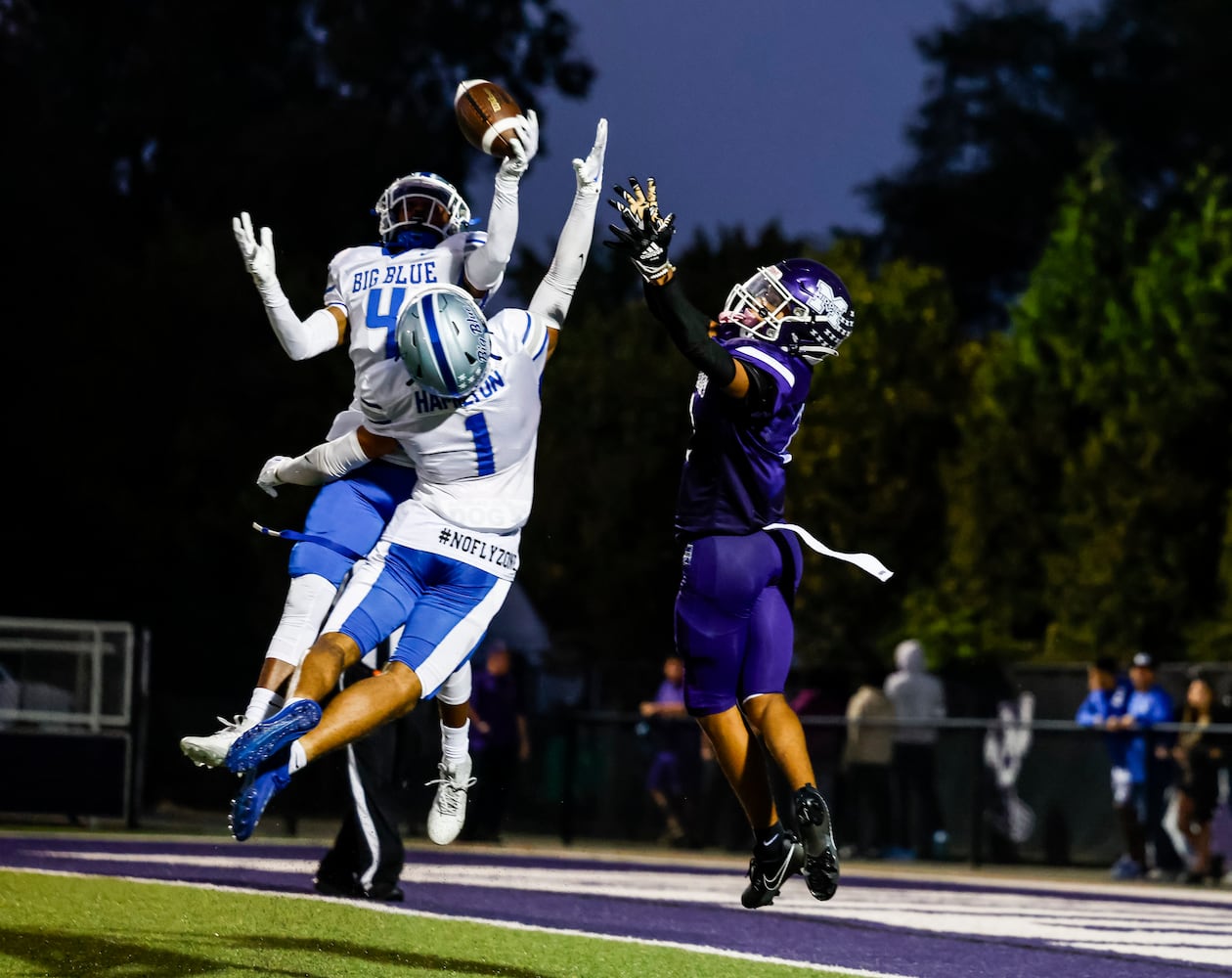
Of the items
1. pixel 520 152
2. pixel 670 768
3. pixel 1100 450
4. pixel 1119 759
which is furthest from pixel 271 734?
pixel 1100 450

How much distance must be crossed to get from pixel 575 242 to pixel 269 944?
10.00ft

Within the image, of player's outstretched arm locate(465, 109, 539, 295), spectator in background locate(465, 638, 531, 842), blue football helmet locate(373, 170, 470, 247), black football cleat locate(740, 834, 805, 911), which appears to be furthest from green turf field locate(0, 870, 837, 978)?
spectator in background locate(465, 638, 531, 842)

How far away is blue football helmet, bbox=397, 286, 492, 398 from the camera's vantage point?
744cm

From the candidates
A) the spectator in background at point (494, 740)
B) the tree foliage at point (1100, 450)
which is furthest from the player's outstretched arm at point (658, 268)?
the tree foliage at point (1100, 450)

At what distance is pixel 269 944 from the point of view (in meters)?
8.17

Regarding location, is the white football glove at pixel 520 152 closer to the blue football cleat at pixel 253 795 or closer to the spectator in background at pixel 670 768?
the blue football cleat at pixel 253 795

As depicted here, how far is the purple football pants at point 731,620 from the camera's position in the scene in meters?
7.93

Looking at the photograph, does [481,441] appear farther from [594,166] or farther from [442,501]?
[594,166]

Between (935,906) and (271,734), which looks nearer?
(271,734)

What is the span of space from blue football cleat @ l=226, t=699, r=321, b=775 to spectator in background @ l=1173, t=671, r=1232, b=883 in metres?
10.9

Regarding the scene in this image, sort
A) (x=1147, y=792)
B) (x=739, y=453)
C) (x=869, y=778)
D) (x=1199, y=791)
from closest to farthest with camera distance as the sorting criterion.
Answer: (x=739, y=453) < (x=1199, y=791) < (x=1147, y=792) < (x=869, y=778)

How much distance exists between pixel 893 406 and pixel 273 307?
28629 mm

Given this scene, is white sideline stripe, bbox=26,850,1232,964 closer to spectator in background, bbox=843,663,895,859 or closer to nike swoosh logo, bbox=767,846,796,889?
nike swoosh logo, bbox=767,846,796,889

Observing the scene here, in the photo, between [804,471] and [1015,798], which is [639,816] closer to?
[1015,798]
